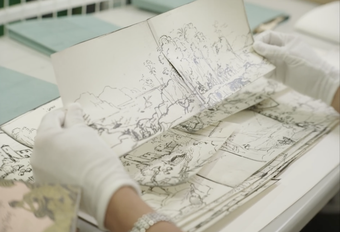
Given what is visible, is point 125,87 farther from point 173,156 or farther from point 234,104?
point 234,104

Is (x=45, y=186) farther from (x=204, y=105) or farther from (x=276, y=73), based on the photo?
(x=276, y=73)

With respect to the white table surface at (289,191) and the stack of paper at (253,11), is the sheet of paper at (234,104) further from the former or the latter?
the stack of paper at (253,11)

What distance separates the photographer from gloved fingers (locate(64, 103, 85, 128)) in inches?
19.7

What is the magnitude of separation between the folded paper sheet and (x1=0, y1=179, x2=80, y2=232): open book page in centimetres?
10

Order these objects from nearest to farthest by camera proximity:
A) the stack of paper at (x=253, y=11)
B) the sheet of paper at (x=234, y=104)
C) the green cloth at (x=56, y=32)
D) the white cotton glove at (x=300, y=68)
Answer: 1. the sheet of paper at (x=234, y=104)
2. the white cotton glove at (x=300, y=68)
3. the green cloth at (x=56, y=32)
4. the stack of paper at (x=253, y=11)

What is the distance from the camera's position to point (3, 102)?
0.73 meters

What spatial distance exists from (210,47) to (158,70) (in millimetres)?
127

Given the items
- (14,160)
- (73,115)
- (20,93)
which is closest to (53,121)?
(73,115)

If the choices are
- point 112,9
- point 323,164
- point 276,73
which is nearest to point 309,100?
point 276,73

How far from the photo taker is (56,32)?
1014 mm

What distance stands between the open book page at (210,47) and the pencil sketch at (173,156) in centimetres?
6

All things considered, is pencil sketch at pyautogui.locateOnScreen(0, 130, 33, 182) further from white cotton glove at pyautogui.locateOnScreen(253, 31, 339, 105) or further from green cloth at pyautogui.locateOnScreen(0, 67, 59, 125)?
white cotton glove at pyautogui.locateOnScreen(253, 31, 339, 105)

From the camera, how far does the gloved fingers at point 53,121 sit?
0.48 meters

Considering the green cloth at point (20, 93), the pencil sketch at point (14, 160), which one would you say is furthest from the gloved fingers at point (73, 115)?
the green cloth at point (20, 93)
